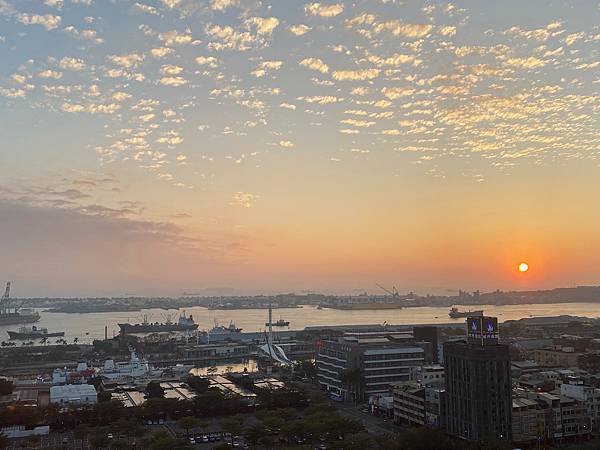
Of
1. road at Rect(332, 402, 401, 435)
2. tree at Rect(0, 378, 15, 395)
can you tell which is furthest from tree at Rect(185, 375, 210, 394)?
tree at Rect(0, 378, 15, 395)

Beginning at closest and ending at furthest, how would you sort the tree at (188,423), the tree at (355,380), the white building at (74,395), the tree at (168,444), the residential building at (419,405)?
the tree at (168,444) < the residential building at (419,405) < the tree at (188,423) < the white building at (74,395) < the tree at (355,380)

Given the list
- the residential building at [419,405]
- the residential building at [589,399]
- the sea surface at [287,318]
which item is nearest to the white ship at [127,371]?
the residential building at [419,405]

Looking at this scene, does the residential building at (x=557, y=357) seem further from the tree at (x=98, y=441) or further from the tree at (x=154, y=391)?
the tree at (x=98, y=441)

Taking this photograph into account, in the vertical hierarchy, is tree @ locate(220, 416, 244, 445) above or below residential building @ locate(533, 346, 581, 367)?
above

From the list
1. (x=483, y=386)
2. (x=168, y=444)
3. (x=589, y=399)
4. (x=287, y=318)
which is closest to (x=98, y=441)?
(x=168, y=444)

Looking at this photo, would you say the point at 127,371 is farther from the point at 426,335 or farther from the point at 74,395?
the point at 426,335

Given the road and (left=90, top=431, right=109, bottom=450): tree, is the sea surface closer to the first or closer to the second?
the road

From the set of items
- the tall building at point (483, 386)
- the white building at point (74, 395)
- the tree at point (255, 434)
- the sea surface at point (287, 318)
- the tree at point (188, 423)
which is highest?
the tall building at point (483, 386)
